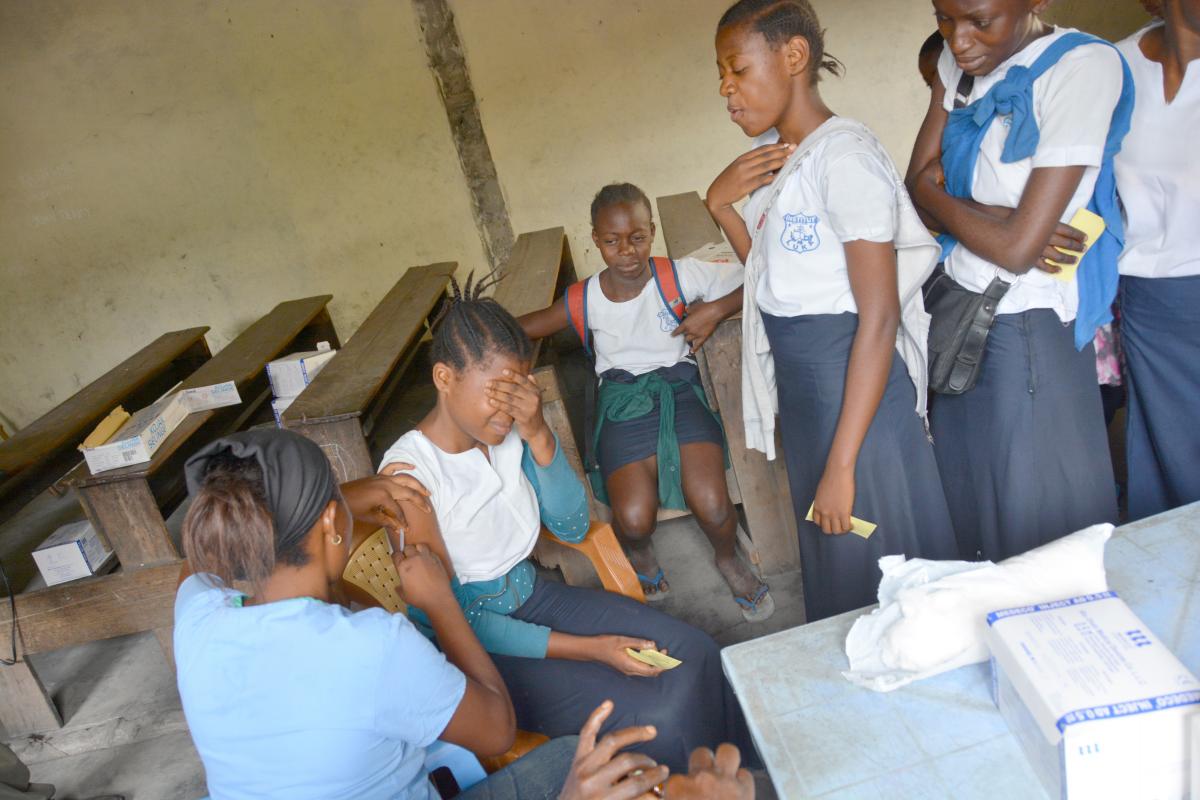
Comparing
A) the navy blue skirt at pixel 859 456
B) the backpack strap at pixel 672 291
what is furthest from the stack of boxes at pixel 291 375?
→ the navy blue skirt at pixel 859 456

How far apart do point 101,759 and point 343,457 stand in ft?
3.89

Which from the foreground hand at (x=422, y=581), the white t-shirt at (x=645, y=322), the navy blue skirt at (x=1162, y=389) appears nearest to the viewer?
the foreground hand at (x=422, y=581)

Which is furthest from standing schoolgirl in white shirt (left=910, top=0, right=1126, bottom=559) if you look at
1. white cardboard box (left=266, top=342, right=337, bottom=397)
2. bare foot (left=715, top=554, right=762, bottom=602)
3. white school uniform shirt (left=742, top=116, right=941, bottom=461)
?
white cardboard box (left=266, top=342, right=337, bottom=397)

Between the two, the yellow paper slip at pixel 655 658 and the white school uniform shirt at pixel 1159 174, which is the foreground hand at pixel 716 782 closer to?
the yellow paper slip at pixel 655 658

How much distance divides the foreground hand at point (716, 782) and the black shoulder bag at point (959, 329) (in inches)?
39.7

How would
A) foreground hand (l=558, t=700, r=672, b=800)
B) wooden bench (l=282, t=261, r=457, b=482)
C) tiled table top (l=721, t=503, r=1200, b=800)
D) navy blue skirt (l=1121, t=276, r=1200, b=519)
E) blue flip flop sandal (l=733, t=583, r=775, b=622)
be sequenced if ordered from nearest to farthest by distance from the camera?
tiled table top (l=721, t=503, r=1200, b=800), foreground hand (l=558, t=700, r=672, b=800), navy blue skirt (l=1121, t=276, r=1200, b=519), wooden bench (l=282, t=261, r=457, b=482), blue flip flop sandal (l=733, t=583, r=775, b=622)

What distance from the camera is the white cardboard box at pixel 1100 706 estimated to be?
76 centimetres

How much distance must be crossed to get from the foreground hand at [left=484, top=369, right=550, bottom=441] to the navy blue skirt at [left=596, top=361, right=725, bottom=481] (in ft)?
2.55

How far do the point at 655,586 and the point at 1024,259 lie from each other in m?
1.47

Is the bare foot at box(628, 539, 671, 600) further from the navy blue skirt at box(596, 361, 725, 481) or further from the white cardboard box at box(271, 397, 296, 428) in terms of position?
the white cardboard box at box(271, 397, 296, 428)

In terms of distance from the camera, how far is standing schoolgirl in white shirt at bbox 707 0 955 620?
1464 mm

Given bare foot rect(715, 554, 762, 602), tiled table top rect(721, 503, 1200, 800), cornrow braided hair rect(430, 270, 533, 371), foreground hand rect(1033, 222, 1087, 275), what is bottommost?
bare foot rect(715, 554, 762, 602)

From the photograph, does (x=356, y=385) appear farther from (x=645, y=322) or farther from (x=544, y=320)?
(x=645, y=322)

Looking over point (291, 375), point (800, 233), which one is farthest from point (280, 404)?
point (800, 233)
